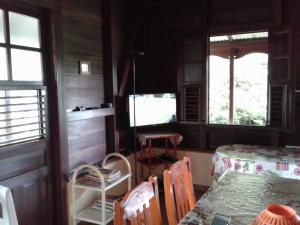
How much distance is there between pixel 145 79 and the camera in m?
4.08

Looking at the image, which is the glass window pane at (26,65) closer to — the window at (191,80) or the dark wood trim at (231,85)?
the window at (191,80)

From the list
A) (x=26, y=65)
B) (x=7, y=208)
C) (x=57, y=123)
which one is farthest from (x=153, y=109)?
(x=7, y=208)

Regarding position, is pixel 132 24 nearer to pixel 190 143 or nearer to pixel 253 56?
pixel 190 143

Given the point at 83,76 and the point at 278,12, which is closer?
the point at 83,76

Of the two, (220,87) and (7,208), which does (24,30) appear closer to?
(7,208)

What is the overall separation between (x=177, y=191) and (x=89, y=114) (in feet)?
4.91

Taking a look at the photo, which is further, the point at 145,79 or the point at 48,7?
the point at 145,79

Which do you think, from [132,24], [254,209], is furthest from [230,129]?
[254,209]

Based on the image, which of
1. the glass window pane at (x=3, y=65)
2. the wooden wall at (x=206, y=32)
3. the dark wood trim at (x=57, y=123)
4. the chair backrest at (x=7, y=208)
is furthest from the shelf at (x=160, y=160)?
the chair backrest at (x=7, y=208)

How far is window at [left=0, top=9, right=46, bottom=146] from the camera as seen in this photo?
2193 millimetres

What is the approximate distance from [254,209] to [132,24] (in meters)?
2.84

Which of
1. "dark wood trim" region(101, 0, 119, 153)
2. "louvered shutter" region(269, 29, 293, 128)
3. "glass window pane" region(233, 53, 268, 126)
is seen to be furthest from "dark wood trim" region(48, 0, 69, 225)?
"glass window pane" region(233, 53, 268, 126)

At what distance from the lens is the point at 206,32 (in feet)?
12.1

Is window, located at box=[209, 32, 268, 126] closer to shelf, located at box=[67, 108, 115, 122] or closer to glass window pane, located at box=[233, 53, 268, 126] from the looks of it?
glass window pane, located at box=[233, 53, 268, 126]
